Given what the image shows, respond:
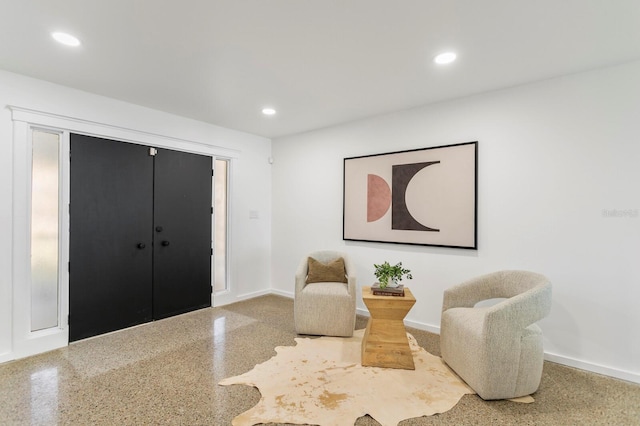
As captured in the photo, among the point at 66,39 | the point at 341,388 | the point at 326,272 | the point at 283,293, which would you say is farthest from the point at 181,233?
the point at 341,388

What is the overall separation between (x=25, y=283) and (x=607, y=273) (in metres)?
5.13

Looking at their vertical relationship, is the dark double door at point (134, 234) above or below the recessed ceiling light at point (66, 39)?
below

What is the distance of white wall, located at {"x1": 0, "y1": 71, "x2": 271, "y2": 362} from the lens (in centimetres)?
270

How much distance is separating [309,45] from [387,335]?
96.5 inches

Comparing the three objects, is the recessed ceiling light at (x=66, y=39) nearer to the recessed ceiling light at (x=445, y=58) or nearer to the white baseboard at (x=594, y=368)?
the recessed ceiling light at (x=445, y=58)

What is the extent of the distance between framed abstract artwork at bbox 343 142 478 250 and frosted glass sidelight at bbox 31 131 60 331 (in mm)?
3205

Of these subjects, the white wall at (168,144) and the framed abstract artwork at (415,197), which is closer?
the white wall at (168,144)

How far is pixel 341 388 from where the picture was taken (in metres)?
2.26

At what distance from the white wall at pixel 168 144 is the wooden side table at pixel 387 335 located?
2.54 metres

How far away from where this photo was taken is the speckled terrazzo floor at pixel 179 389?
194 cm

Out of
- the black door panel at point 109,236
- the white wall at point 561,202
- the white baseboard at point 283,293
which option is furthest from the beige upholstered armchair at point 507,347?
the black door panel at point 109,236

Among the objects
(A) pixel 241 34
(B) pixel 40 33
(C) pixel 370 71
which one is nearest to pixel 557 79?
(C) pixel 370 71

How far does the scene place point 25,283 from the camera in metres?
2.81

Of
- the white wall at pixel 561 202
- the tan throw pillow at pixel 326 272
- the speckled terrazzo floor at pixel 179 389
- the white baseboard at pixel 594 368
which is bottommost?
the speckled terrazzo floor at pixel 179 389
